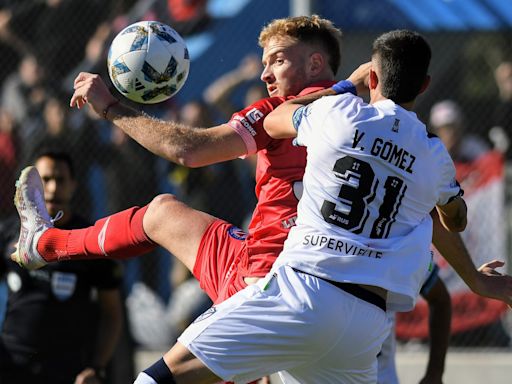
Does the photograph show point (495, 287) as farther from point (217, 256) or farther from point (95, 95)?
point (95, 95)

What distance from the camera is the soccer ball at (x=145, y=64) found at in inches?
194

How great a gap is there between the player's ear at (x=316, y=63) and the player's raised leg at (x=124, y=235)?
89 centimetres

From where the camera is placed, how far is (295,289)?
435 cm

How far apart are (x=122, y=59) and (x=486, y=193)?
463cm

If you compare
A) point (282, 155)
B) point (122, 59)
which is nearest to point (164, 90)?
point (122, 59)

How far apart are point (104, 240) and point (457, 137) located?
176 inches

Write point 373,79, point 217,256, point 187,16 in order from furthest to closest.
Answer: point 187,16 → point 217,256 → point 373,79

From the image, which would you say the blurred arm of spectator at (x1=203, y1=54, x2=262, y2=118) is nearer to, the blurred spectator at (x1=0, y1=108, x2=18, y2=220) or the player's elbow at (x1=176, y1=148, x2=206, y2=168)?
the blurred spectator at (x1=0, y1=108, x2=18, y2=220)

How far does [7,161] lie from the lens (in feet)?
31.9

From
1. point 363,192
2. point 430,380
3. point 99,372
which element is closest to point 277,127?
point 363,192

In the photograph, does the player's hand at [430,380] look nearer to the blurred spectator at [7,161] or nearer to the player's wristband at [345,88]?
the player's wristband at [345,88]

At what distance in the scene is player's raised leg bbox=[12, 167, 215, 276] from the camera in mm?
5137

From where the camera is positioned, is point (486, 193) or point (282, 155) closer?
point (282, 155)

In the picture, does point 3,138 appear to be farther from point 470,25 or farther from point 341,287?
point 341,287
